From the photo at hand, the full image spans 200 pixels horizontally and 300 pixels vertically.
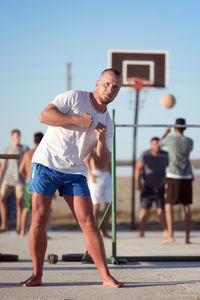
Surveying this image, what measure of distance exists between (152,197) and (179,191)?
1.32 meters

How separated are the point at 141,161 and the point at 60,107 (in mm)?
6504

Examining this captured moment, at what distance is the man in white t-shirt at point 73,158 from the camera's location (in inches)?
209

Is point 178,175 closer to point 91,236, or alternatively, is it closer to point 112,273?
point 112,273

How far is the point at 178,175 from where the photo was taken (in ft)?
34.1

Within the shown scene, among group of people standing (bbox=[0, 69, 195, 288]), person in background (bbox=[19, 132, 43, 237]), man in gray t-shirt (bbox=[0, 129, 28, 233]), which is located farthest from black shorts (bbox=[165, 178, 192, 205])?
group of people standing (bbox=[0, 69, 195, 288])

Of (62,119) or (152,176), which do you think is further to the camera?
(152,176)

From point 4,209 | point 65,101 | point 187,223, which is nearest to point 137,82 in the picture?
point 4,209

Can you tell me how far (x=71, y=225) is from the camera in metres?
15.8

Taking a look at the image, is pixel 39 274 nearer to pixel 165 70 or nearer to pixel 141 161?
pixel 141 161

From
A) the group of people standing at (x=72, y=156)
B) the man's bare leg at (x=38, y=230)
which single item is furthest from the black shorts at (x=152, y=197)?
the man's bare leg at (x=38, y=230)

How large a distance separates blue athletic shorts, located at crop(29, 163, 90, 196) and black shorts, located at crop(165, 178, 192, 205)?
16.8 ft

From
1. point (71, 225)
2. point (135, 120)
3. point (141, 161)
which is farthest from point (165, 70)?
point (141, 161)

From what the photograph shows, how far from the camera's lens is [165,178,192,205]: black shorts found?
10453 millimetres

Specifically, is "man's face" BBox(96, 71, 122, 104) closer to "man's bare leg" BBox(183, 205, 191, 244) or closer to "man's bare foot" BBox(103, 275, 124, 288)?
"man's bare foot" BBox(103, 275, 124, 288)
